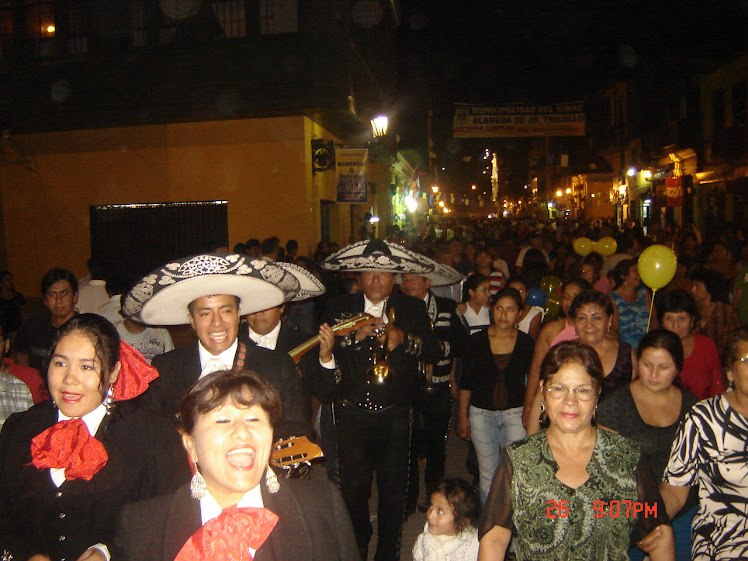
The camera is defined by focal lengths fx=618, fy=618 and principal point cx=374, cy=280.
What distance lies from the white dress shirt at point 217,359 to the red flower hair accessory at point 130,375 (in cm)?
33

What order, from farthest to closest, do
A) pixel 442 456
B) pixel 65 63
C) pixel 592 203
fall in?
pixel 592 203 < pixel 65 63 < pixel 442 456

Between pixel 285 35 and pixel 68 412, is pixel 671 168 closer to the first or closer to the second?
pixel 285 35

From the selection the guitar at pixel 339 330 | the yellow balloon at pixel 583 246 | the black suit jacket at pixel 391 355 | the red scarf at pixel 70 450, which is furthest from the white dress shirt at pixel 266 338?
the yellow balloon at pixel 583 246

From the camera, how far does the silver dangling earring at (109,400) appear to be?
271cm

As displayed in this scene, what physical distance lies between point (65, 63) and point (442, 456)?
45.3 ft

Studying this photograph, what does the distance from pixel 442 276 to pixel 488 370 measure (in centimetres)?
95

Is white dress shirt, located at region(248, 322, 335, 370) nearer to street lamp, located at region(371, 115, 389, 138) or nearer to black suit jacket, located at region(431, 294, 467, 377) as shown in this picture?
black suit jacket, located at region(431, 294, 467, 377)

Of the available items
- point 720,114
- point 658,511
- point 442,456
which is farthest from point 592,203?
point 658,511

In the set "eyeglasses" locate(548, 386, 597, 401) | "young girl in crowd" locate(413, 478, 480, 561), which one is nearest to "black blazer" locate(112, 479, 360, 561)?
"eyeglasses" locate(548, 386, 597, 401)

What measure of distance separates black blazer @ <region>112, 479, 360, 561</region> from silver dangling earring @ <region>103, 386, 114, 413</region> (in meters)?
0.71

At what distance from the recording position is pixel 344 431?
439 cm

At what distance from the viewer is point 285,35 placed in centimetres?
1377

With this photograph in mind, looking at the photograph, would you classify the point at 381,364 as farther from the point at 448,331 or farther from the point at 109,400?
the point at 109,400

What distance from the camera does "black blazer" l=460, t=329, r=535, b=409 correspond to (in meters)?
5.07
